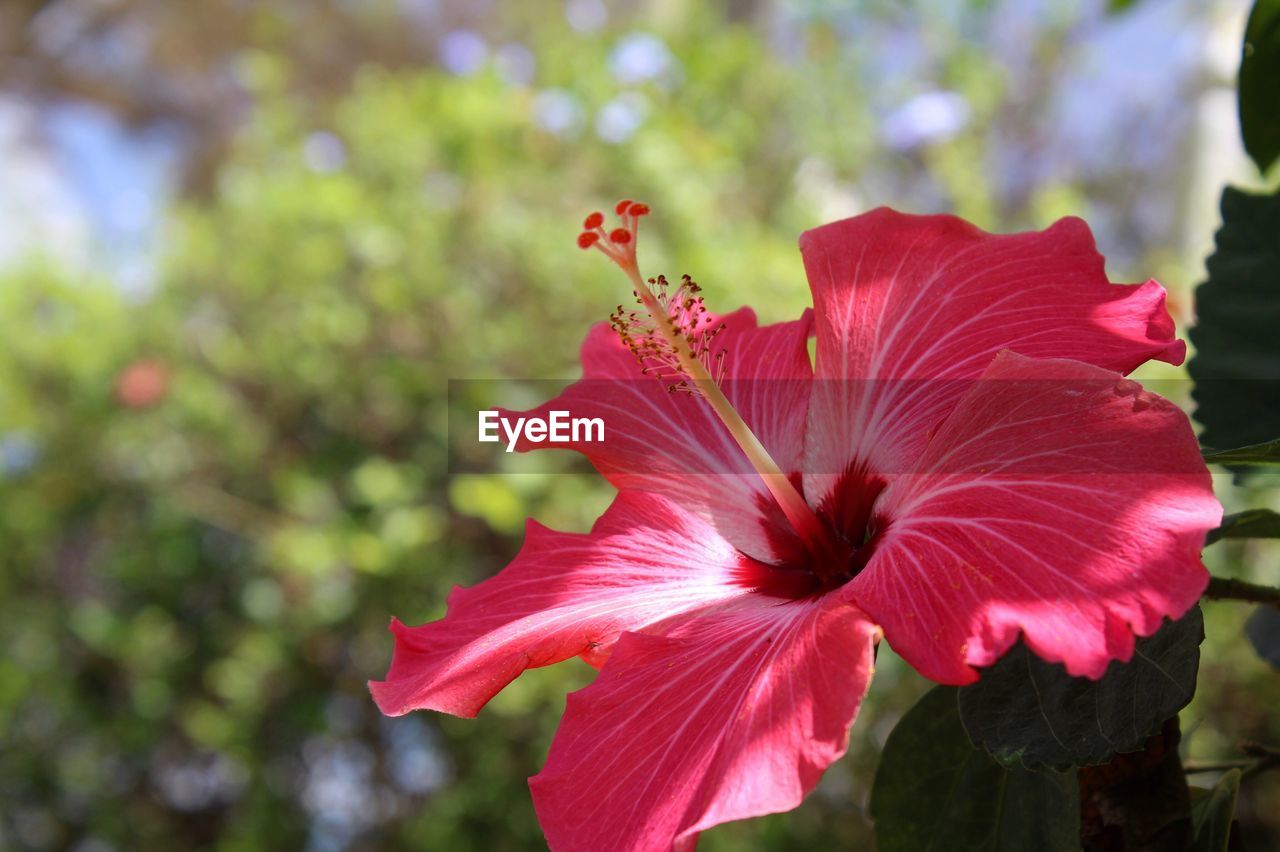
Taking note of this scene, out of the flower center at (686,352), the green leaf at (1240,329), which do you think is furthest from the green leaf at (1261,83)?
the flower center at (686,352)

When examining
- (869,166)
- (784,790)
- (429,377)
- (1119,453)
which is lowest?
(784,790)

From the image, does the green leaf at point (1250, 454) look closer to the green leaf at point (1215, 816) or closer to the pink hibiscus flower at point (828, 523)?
the pink hibiscus flower at point (828, 523)

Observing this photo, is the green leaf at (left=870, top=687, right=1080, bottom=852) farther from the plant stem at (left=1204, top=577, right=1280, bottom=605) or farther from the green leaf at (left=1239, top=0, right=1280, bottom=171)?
Answer: the green leaf at (left=1239, top=0, right=1280, bottom=171)

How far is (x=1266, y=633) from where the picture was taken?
0.68 meters

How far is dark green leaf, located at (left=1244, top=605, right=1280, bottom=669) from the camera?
650 mm

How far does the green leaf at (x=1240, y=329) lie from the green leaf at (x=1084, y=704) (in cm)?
24

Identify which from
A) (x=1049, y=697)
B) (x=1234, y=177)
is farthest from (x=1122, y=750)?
(x=1234, y=177)

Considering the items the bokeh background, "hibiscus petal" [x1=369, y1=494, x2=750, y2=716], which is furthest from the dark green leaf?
the bokeh background

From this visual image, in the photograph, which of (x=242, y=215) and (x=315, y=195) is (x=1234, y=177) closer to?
(x=315, y=195)

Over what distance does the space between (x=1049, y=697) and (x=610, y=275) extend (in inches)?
81.7

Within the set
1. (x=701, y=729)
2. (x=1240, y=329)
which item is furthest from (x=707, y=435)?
(x=1240, y=329)

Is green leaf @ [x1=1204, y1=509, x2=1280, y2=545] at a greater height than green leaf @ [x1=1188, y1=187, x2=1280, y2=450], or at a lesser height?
lesser

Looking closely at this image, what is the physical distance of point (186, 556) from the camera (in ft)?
9.01

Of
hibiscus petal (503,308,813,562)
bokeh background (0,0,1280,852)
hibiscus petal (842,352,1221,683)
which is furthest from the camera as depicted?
bokeh background (0,0,1280,852)
